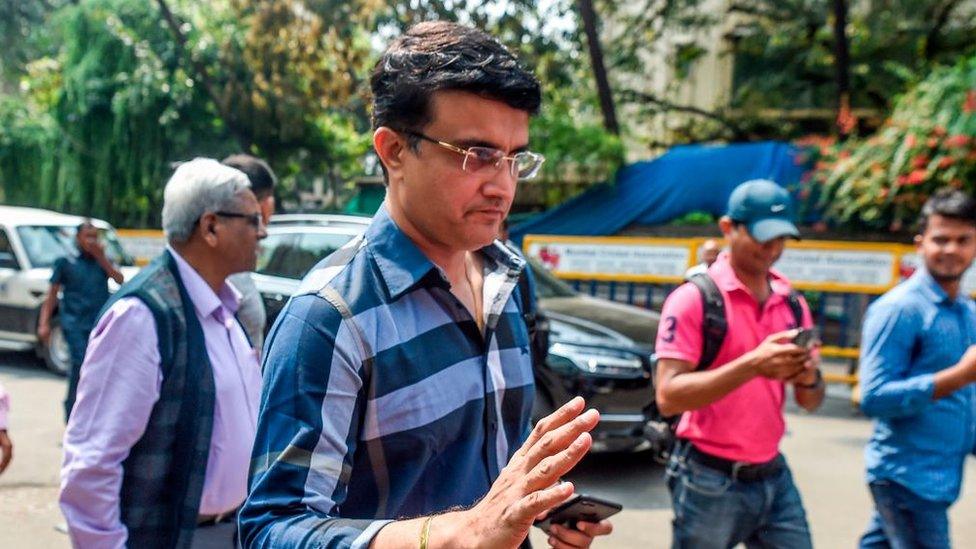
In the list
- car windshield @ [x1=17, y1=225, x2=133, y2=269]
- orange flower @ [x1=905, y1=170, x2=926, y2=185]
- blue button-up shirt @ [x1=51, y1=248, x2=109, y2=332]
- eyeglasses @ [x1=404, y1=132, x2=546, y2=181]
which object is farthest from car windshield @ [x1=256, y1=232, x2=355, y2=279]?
orange flower @ [x1=905, y1=170, x2=926, y2=185]

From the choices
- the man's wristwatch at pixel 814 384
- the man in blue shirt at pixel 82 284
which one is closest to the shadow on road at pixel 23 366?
the man in blue shirt at pixel 82 284

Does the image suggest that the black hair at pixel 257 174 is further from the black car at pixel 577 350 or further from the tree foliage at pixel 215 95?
the tree foliage at pixel 215 95

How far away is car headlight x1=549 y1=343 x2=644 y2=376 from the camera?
653 centimetres

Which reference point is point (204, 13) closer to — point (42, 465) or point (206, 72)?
point (206, 72)

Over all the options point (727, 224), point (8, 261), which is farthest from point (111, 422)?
point (8, 261)

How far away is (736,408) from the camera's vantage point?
310 cm

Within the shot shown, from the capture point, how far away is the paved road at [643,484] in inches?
213

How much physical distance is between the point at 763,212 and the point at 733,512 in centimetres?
100

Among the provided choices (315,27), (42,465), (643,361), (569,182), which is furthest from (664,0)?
(42,465)

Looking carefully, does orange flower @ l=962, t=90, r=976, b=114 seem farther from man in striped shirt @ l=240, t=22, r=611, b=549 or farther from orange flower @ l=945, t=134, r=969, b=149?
man in striped shirt @ l=240, t=22, r=611, b=549

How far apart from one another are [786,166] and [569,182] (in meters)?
3.11

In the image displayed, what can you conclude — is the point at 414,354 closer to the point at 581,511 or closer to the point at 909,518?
the point at 581,511

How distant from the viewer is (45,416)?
8188mm

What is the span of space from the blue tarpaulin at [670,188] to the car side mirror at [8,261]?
6474mm
